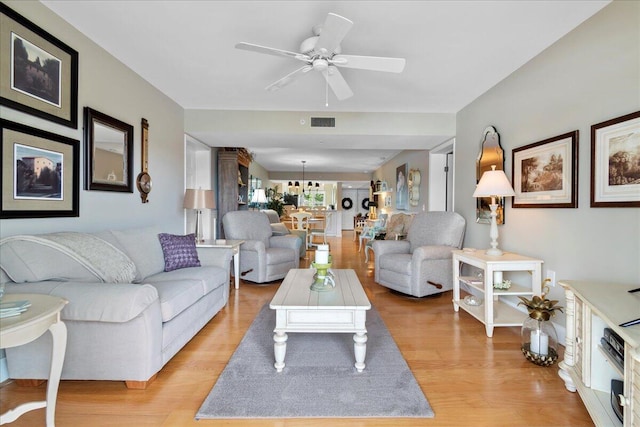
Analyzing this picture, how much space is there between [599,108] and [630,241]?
935mm

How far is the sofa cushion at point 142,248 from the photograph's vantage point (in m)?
2.62

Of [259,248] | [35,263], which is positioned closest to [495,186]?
[259,248]

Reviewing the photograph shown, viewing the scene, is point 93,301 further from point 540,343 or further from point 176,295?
point 540,343

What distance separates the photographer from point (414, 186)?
19.8 feet

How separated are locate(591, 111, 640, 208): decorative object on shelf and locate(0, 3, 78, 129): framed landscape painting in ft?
12.5

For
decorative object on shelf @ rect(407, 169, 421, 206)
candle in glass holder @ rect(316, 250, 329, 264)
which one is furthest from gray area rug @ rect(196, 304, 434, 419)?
decorative object on shelf @ rect(407, 169, 421, 206)

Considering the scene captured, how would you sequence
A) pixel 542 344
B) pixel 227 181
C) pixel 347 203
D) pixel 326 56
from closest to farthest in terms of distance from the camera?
pixel 542 344
pixel 326 56
pixel 227 181
pixel 347 203

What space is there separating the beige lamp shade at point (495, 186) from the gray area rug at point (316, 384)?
163 cm

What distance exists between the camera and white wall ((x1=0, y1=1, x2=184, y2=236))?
214 cm

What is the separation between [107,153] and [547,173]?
3.87 metres

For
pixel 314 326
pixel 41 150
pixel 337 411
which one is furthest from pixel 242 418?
pixel 41 150

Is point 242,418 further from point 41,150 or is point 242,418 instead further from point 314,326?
point 41,150

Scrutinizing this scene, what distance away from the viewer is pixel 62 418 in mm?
A: 1593

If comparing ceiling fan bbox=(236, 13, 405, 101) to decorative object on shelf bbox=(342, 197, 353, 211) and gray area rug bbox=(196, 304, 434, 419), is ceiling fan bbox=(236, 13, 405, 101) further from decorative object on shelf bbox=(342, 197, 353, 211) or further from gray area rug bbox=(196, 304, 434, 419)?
decorative object on shelf bbox=(342, 197, 353, 211)
